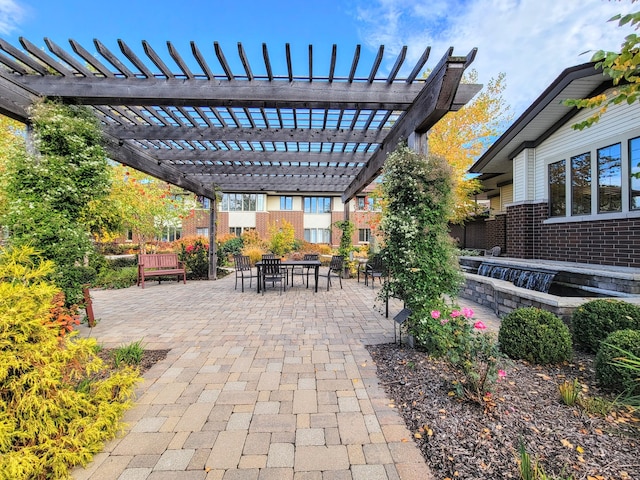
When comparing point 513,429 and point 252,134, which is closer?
point 513,429

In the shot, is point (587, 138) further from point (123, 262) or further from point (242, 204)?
point (242, 204)

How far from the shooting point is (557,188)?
7.67 metres

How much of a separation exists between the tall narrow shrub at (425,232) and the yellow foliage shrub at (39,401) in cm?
288

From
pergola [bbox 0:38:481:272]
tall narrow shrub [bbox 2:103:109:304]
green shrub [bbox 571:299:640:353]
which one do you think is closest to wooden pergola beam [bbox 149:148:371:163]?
pergola [bbox 0:38:481:272]

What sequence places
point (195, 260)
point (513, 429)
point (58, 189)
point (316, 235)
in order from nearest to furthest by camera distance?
1. point (513, 429)
2. point (58, 189)
3. point (195, 260)
4. point (316, 235)

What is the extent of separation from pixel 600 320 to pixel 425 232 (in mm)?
2135

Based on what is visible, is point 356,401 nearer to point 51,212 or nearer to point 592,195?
point 51,212

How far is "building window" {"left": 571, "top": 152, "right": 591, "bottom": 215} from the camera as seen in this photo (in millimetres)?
6775

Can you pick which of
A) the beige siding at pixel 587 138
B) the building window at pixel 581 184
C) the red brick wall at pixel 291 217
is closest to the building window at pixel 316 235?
the red brick wall at pixel 291 217

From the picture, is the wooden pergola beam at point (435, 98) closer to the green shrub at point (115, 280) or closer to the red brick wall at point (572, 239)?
the red brick wall at point (572, 239)

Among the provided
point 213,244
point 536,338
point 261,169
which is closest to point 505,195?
point 261,169

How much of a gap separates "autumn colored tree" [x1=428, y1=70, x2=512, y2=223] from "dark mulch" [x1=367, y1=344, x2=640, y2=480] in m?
9.16

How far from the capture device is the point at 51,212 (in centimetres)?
368

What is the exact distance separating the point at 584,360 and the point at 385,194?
282 cm
